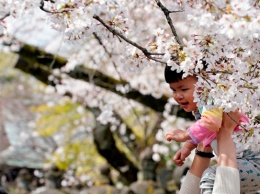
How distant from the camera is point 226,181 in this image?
98.7 inches

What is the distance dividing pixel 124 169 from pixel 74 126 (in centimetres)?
358

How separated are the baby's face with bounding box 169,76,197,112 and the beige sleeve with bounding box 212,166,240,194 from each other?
1.34ft

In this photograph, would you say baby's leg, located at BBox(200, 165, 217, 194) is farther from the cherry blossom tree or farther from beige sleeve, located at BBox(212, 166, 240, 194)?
the cherry blossom tree

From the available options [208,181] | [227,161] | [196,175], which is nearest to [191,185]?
[196,175]

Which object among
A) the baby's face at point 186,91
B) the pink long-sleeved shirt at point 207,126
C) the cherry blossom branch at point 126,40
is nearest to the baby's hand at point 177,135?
the pink long-sleeved shirt at point 207,126

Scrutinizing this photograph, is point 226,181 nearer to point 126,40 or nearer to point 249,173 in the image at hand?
point 249,173

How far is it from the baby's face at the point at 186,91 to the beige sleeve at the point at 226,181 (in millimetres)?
408

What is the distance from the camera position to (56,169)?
41.0 feet

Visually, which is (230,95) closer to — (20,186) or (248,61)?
(248,61)

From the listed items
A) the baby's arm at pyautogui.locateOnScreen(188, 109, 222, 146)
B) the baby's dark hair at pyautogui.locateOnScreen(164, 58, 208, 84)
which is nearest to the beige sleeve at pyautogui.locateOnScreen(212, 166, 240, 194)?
the baby's arm at pyautogui.locateOnScreen(188, 109, 222, 146)

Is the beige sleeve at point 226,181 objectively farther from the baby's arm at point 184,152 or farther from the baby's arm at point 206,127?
the baby's arm at point 184,152

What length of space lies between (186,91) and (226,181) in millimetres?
504

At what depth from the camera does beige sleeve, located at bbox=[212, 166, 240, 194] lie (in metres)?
2.51

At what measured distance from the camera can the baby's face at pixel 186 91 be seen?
277cm
